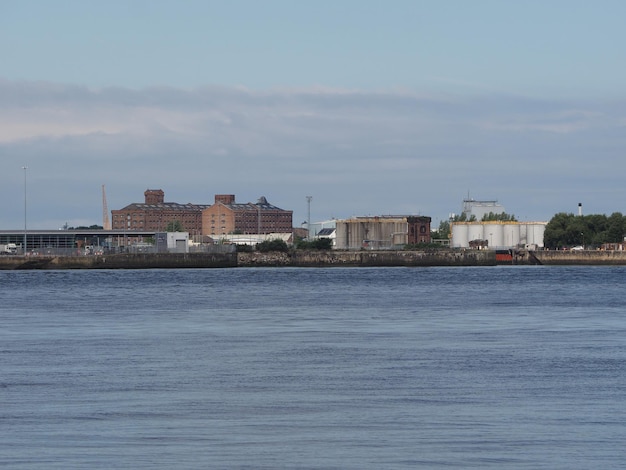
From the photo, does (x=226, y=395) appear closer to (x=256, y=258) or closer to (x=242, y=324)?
(x=242, y=324)

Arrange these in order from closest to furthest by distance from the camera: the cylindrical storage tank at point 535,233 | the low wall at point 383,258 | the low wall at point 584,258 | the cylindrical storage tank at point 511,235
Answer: the low wall at point 383,258 → the low wall at point 584,258 → the cylindrical storage tank at point 511,235 → the cylindrical storage tank at point 535,233

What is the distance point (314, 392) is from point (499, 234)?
17465 centimetres

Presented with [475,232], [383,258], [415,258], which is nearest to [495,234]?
[475,232]

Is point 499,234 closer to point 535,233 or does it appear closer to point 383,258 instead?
point 535,233

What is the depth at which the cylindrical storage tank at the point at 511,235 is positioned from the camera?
19700cm

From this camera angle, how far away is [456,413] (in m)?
22.2

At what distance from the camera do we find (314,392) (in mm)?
25328

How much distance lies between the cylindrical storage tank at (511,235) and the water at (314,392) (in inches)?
5816

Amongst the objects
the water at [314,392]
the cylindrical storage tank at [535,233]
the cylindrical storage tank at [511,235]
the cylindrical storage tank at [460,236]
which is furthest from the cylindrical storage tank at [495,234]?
the water at [314,392]

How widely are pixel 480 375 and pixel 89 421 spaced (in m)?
10.3

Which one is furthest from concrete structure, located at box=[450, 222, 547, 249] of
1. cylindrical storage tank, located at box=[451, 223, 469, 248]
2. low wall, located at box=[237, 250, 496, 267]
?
low wall, located at box=[237, 250, 496, 267]

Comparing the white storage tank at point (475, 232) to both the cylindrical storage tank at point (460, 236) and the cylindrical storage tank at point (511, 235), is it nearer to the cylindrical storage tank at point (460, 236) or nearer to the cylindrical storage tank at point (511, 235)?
the cylindrical storage tank at point (460, 236)

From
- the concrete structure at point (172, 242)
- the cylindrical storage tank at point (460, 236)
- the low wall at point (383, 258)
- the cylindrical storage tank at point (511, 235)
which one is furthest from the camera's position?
the cylindrical storage tank at point (460, 236)

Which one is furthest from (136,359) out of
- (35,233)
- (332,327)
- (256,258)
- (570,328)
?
(35,233)
